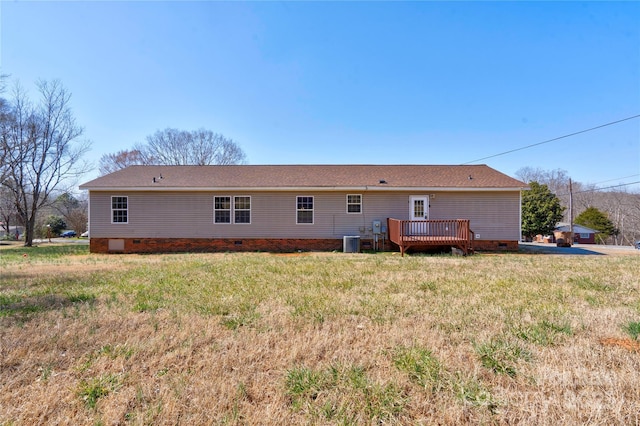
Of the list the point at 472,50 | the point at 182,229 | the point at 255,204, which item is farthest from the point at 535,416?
the point at 472,50

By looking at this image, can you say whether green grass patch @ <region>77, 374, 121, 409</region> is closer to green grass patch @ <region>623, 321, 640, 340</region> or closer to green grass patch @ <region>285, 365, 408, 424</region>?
green grass patch @ <region>285, 365, 408, 424</region>

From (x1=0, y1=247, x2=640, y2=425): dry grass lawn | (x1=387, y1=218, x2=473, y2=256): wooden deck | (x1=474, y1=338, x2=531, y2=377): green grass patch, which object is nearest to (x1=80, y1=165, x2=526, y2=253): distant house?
(x1=387, y1=218, x2=473, y2=256): wooden deck

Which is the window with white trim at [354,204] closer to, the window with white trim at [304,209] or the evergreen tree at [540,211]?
the window with white trim at [304,209]

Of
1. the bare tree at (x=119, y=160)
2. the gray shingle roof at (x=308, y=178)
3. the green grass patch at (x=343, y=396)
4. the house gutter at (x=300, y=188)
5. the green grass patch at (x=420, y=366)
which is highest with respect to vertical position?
the bare tree at (x=119, y=160)

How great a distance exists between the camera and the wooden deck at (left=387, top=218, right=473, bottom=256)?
11.4 m

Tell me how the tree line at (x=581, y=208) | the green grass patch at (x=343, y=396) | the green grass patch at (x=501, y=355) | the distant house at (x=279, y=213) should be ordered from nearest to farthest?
the green grass patch at (x=343, y=396)
the green grass patch at (x=501, y=355)
the distant house at (x=279, y=213)
the tree line at (x=581, y=208)

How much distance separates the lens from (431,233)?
1256 centimetres

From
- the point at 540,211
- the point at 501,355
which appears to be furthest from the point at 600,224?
the point at 501,355

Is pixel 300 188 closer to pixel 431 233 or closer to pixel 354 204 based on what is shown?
pixel 354 204

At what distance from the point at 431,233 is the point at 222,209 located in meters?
9.11

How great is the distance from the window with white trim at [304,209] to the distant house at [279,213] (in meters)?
0.04

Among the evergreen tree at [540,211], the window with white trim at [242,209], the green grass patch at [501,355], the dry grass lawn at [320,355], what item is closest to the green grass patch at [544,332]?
the dry grass lawn at [320,355]

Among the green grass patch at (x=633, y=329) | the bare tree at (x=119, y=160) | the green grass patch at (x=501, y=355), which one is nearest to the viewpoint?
the green grass patch at (x=501, y=355)

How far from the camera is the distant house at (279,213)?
1311 cm
